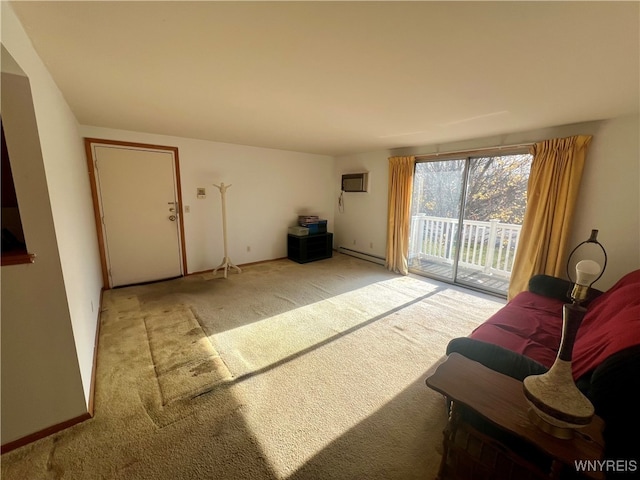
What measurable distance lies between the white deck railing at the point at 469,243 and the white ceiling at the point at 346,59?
1.63m

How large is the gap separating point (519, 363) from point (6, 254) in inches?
101

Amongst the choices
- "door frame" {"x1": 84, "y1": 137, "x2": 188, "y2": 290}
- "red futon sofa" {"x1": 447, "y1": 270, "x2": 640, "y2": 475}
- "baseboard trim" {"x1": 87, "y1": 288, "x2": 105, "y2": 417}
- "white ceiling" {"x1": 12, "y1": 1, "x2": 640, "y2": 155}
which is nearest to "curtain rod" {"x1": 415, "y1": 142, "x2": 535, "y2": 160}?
"white ceiling" {"x1": 12, "y1": 1, "x2": 640, "y2": 155}

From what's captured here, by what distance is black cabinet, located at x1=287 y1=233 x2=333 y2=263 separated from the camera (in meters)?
4.87

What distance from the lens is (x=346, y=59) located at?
1.45 meters

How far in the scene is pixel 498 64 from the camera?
1.46 metres

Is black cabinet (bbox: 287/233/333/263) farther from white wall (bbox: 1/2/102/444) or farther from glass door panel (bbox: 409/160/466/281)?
white wall (bbox: 1/2/102/444)

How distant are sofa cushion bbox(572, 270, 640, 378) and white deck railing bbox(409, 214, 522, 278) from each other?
6.34 ft

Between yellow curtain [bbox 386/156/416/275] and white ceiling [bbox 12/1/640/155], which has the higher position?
white ceiling [bbox 12/1/640/155]

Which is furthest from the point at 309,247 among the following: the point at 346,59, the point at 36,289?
the point at 36,289

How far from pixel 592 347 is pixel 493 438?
683 mm

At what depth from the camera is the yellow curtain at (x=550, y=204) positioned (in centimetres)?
264

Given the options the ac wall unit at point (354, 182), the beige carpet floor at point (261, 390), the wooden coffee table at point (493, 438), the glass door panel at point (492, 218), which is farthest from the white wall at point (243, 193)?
the wooden coffee table at point (493, 438)

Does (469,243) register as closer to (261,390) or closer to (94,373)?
(261,390)

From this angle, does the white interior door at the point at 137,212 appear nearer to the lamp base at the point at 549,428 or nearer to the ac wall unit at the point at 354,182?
the ac wall unit at the point at 354,182
